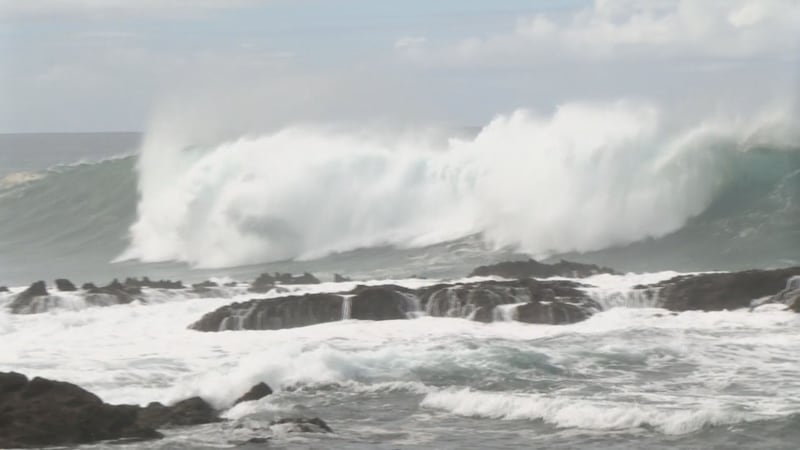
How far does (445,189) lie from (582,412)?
26.0 metres

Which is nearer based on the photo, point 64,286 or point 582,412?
point 582,412

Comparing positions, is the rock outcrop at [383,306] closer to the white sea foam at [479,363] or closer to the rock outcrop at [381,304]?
the rock outcrop at [381,304]

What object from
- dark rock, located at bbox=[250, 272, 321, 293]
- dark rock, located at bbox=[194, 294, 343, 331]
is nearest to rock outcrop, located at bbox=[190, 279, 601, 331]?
dark rock, located at bbox=[194, 294, 343, 331]

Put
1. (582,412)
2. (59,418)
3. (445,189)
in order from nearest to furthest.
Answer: (59,418) → (582,412) → (445,189)

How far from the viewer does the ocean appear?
12586mm

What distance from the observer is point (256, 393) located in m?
13.8

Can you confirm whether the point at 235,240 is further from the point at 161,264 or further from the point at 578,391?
the point at 578,391

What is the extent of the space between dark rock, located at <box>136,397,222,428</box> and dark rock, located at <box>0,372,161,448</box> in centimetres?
24

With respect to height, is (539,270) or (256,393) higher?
(539,270)

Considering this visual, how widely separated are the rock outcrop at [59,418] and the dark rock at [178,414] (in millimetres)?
11

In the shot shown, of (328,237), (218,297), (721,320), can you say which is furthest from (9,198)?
(721,320)

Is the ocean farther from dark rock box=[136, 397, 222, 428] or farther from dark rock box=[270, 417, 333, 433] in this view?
dark rock box=[136, 397, 222, 428]

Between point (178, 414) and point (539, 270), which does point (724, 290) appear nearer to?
point (539, 270)

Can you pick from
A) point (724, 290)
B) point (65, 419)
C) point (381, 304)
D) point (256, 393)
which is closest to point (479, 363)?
point (256, 393)
